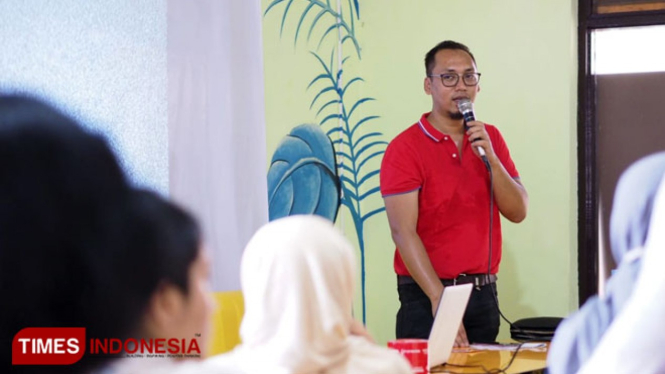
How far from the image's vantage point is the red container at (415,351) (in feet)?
8.46

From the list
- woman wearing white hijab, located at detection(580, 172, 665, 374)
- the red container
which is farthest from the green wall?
woman wearing white hijab, located at detection(580, 172, 665, 374)

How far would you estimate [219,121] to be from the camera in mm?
3023

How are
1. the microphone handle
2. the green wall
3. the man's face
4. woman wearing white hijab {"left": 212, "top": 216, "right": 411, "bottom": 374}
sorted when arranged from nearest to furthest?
woman wearing white hijab {"left": 212, "top": 216, "right": 411, "bottom": 374} → the microphone handle → the man's face → the green wall

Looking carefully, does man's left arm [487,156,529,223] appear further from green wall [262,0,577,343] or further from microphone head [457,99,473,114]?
green wall [262,0,577,343]

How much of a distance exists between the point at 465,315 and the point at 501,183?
1.86ft

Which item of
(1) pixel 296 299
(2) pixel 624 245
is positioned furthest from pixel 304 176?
(2) pixel 624 245

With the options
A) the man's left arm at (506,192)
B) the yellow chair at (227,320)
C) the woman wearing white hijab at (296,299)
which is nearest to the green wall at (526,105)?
the man's left arm at (506,192)

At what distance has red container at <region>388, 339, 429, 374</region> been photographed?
8.46 ft

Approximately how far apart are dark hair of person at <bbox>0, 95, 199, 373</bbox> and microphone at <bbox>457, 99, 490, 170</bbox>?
3195mm

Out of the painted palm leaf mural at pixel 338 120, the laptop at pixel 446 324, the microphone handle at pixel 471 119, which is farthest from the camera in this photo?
the painted palm leaf mural at pixel 338 120

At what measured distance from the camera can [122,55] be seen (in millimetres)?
2463

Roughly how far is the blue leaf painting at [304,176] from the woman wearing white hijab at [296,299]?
92.1 inches

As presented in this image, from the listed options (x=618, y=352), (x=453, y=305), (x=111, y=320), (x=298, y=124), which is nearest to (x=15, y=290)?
(x=111, y=320)

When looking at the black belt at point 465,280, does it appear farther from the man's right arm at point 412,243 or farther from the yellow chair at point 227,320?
the yellow chair at point 227,320
